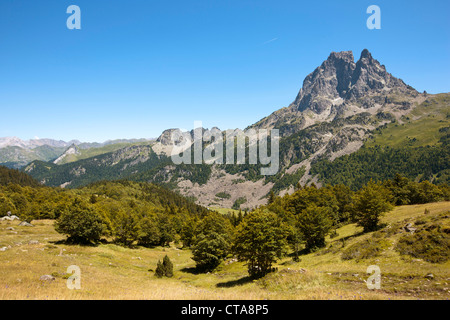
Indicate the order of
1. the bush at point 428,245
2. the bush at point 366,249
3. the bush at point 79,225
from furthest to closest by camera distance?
the bush at point 79,225 < the bush at point 366,249 < the bush at point 428,245

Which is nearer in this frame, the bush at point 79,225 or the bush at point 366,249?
the bush at point 366,249

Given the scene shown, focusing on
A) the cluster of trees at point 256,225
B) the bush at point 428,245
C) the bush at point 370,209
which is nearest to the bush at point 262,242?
the cluster of trees at point 256,225

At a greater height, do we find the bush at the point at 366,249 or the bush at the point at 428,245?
the bush at the point at 428,245

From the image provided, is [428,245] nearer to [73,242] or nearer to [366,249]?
[366,249]

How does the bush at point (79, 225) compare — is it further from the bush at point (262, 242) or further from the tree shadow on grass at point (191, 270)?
the bush at point (262, 242)

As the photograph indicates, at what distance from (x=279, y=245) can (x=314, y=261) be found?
551 inches

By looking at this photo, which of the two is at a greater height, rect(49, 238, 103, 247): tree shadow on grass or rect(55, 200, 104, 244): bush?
rect(55, 200, 104, 244): bush

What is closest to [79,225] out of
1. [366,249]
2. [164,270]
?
[164,270]

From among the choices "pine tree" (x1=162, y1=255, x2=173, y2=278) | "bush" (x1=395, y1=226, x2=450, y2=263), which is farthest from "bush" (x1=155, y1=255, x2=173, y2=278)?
"bush" (x1=395, y1=226, x2=450, y2=263)

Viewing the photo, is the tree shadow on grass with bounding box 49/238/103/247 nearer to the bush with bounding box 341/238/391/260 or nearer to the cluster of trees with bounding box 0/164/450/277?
the cluster of trees with bounding box 0/164/450/277

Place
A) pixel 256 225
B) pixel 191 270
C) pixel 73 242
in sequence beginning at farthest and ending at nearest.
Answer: pixel 73 242 < pixel 191 270 < pixel 256 225
